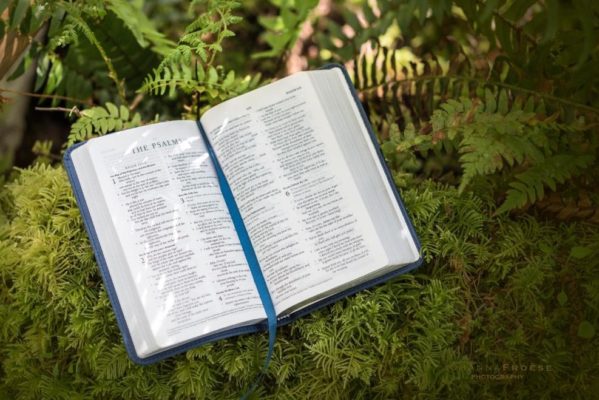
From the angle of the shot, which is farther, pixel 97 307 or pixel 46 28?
pixel 46 28

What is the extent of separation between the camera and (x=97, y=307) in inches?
54.2

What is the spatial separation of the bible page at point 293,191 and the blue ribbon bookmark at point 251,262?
Result: 0.05 feet

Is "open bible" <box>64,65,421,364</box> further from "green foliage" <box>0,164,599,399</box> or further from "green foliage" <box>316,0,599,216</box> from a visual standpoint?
"green foliage" <box>316,0,599,216</box>

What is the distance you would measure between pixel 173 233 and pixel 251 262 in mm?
207

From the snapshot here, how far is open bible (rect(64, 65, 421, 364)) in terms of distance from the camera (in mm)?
1298

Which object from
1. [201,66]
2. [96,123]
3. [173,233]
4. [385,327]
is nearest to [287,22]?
[201,66]

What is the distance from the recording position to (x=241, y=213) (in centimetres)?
A: 142

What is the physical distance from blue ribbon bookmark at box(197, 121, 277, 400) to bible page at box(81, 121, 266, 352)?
0.01 m

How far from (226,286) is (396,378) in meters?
0.48

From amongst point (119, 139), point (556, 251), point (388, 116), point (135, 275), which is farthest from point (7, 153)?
point (556, 251)

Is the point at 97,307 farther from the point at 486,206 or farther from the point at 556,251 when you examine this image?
the point at 556,251

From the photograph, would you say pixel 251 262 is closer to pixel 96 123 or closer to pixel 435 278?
pixel 435 278

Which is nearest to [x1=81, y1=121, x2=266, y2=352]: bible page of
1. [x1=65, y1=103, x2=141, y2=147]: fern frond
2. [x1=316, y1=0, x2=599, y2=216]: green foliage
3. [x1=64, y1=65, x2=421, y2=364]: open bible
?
[x1=64, y1=65, x2=421, y2=364]: open bible

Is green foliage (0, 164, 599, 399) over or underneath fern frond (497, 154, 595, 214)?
underneath
